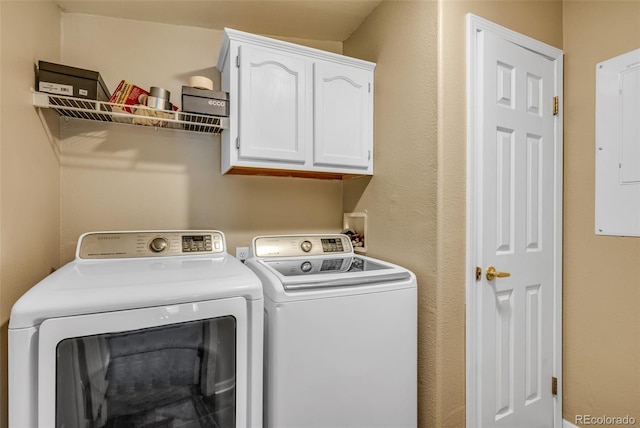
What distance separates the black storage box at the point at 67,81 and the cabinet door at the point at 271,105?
0.67 meters

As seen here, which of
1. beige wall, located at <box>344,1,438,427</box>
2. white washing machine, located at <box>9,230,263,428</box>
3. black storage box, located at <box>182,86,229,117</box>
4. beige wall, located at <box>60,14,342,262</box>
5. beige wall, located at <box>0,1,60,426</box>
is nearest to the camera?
white washing machine, located at <box>9,230,263,428</box>

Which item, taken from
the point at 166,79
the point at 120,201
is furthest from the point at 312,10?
the point at 120,201

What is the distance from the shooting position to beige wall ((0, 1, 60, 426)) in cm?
114

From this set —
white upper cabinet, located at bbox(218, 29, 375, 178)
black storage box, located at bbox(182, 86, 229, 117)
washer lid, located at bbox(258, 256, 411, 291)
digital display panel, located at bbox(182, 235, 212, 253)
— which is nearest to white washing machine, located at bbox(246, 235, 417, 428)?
washer lid, located at bbox(258, 256, 411, 291)

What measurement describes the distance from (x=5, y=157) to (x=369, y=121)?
1645mm

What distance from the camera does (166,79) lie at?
1.92 meters

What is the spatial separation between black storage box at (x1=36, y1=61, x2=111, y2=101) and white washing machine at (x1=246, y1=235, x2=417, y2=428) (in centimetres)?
114

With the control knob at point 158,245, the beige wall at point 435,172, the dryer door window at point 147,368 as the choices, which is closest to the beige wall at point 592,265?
the beige wall at point 435,172

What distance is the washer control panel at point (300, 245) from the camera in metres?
1.82

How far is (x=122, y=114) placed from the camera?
1.58 metres

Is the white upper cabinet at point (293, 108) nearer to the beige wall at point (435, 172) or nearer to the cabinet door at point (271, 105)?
the cabinet door at point (271, 105)

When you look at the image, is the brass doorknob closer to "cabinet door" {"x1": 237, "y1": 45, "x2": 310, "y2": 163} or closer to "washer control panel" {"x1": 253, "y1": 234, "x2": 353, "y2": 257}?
"washer control panel" {"x1": 253, "y1": 234, "x2": 353, "y2": 257}

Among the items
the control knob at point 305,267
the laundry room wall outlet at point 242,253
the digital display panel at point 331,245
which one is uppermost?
the digital display panel at point 331,245

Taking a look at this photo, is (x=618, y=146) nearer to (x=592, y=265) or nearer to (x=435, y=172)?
(x=592, y=265)
